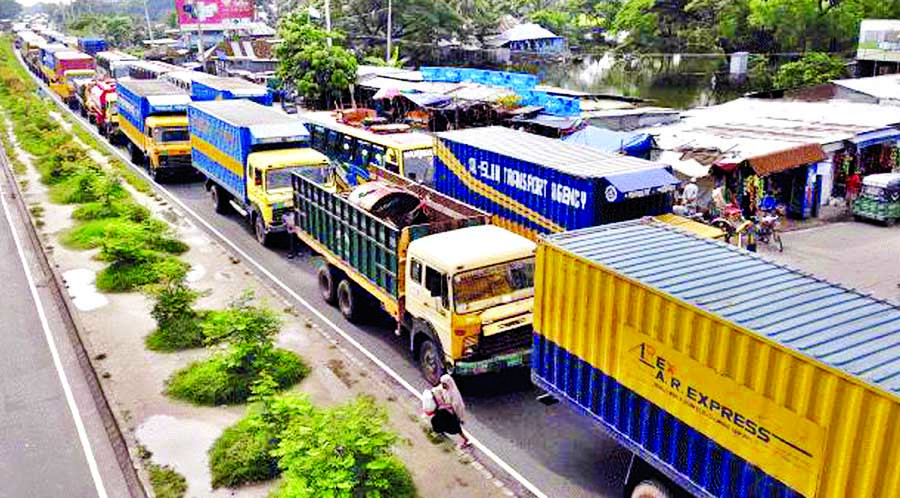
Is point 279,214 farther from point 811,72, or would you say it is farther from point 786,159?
point 811,72

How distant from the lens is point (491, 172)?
54.1ft

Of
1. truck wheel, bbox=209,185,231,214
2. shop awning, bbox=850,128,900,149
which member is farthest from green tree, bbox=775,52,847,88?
truck wheel, bbox=209,185,231,214

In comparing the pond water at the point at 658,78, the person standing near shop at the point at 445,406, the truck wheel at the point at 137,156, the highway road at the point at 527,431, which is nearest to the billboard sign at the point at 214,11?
the pond water at the point at 658,78

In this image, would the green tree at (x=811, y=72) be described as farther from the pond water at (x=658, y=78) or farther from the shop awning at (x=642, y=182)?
the shop awning at (x=642, y=182)

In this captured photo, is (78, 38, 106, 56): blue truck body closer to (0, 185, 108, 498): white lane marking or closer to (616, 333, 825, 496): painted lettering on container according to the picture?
(0, 185, 108, 498): white lane marking

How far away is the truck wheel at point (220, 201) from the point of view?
77.5 feet

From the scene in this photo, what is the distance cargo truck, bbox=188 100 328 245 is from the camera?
62.5 feet

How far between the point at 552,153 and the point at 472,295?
19.2 feet

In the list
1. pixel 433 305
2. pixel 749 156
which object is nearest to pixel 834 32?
pixel 749 156

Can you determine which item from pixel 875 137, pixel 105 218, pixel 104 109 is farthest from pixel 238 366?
pixel 104 109

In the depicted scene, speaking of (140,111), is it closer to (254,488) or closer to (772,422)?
(254,488)

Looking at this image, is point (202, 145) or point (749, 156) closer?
point (749, 156)

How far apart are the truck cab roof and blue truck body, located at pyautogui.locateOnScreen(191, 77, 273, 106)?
21576 mm

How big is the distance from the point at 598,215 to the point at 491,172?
3.41m
